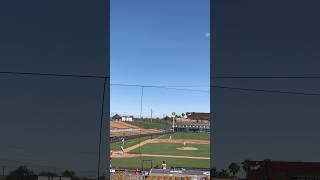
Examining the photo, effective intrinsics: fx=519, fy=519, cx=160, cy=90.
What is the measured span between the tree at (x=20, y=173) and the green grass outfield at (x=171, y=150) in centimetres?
2119

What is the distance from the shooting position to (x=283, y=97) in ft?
64.6

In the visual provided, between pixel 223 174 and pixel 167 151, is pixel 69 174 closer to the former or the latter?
pixel 223 174

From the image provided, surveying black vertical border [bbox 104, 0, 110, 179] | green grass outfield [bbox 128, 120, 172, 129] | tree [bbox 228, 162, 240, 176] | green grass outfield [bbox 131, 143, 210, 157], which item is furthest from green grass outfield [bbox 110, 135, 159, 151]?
tree [bbox 228, 162, 240, 176]

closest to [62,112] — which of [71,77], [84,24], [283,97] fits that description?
[71,77]

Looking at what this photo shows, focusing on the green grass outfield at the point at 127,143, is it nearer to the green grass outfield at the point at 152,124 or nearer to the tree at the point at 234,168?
the green grass outfield at the point at 152,124

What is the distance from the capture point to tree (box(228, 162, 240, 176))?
21281mm

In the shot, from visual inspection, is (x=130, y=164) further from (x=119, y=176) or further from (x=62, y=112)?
(x=62, y=112)

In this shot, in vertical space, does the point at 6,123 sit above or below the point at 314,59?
below

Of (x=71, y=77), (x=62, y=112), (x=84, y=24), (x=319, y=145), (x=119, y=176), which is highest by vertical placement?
(x=84, y=24)

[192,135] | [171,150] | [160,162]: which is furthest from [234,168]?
[171,150]

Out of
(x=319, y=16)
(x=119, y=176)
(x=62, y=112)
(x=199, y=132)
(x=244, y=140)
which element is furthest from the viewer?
(x=199, y=132)

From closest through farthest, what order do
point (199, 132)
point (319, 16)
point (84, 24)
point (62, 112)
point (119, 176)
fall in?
point (319, 16) → point (84, 24) → point (62, 112) → point (119, 176) → point (199, 132)

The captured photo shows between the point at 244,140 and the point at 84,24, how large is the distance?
8.08 meters

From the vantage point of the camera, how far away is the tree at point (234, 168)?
21.3 m
